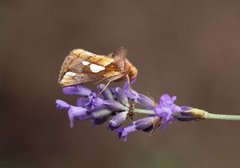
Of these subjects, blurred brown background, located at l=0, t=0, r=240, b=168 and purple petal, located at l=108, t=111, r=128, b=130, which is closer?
purple petal, located at l=108, t=111, r=128, b=130

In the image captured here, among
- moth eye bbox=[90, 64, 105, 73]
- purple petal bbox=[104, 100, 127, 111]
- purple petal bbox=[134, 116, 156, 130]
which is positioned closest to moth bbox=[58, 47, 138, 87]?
moth eye bbox=[90, 64, 105, 73]

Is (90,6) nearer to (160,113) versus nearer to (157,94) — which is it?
(157,94)

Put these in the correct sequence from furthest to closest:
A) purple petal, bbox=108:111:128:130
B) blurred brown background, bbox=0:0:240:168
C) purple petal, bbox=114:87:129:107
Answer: blurred brown background, bbox=0:0:240:168, purple petal, bbox=114:87:129:107, purple petal, bbox=108:111:128:130

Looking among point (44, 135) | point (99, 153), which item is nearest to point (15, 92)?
point (44, 135)

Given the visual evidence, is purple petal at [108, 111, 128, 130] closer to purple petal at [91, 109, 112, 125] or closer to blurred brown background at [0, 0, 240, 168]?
purple petal at [91, 109, 112, 125]

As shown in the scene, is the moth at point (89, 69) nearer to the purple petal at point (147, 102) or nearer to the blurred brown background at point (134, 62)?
the purple petal at point (147, 102)

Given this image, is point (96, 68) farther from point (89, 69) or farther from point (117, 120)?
point (117, 120)

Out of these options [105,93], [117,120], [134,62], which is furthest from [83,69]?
[134,62]
